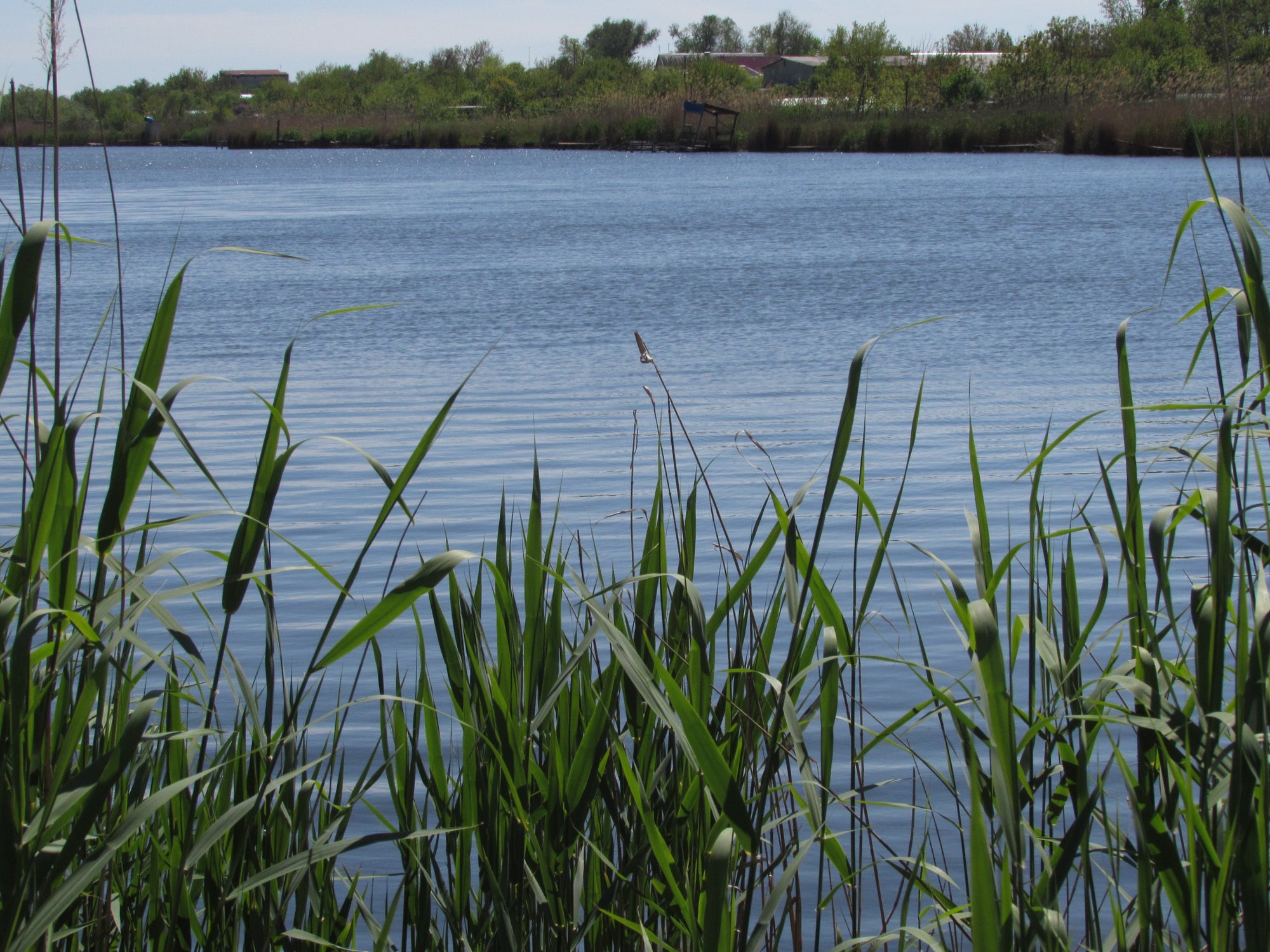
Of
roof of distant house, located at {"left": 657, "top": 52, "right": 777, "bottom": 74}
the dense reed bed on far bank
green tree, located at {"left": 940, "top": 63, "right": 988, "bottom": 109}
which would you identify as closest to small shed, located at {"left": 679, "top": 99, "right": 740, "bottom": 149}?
the dense reed bed on far bank

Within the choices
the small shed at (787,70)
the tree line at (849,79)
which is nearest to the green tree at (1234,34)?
the tree line at (849,79)

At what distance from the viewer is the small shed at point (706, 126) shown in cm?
5103

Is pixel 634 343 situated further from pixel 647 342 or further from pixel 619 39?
pixel 619 39

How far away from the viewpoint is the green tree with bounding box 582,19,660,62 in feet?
431

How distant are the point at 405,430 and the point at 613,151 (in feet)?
161

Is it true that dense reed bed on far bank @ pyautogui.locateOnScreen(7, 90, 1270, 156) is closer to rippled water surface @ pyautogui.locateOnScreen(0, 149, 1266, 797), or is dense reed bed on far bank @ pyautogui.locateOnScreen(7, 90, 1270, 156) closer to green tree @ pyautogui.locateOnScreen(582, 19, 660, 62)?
rippled water surface @ pyautogui.locateOnScreen(0, 149, 1266, 797)

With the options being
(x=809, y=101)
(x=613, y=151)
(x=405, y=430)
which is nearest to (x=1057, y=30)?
(x=809, y=101)

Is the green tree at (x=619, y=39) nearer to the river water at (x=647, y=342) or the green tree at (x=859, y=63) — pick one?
the green tree at (x=859, y=63)

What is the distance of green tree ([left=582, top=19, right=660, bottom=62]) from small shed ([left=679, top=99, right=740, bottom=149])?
80.8m

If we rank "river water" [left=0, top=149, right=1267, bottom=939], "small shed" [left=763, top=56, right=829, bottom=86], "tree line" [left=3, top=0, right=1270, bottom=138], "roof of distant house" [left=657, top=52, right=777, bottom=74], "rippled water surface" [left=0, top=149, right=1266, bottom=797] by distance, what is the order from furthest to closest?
"roof of distant house" [left=657, top=52, right=777, bottom=74] → "small shed" [left=763, top=56, right=829, bottom=86] → "tree line" [left=3, top=0, right=1270, bottom=138] → "rippled water surface" [left=0, top=149, right=1266, bottom=797] → "river water" [left=0, top=149, right=1267, bottom=939]

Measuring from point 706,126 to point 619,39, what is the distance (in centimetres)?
8354

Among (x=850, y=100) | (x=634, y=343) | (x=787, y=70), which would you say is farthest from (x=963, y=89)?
(x=787, y=70)

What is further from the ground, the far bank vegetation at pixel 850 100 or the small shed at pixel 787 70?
the small shed at pixel 787 70

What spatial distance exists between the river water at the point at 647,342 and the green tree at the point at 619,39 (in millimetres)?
110923
